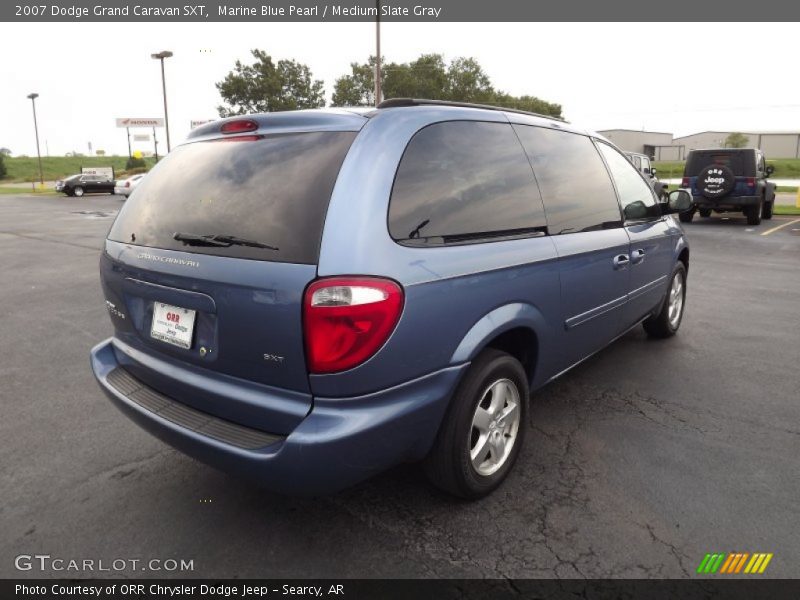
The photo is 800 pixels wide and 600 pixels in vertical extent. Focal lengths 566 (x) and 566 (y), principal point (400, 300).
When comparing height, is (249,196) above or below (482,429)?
above

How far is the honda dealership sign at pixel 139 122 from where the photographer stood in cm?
6594

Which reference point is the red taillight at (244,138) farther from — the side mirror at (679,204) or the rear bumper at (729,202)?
the rear bumper at (729,202)

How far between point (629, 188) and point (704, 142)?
119 meters

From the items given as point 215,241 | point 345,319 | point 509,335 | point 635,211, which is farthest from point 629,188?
point 215,241

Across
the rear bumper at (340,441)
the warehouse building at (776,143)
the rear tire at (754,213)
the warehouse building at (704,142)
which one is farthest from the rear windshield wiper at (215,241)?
the warehouse building at (776,143)

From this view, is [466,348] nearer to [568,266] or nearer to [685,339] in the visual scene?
[568,266]

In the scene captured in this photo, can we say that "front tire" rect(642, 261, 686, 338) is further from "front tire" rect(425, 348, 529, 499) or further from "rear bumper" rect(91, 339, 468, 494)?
"rear bumper" rect(91, 339, 468, 494)

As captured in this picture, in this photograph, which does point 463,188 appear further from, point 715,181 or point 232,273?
point 715,181

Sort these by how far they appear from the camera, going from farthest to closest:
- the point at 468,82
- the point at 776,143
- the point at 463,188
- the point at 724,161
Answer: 1. the point at 776,143
2. the point at 468,82
3. the point at 724,161
4. the point at 463,188

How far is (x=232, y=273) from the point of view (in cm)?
214

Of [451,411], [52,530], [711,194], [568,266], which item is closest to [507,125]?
[568,266]

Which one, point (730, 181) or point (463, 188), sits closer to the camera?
point (463, 188)

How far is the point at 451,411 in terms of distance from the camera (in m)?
2.41
